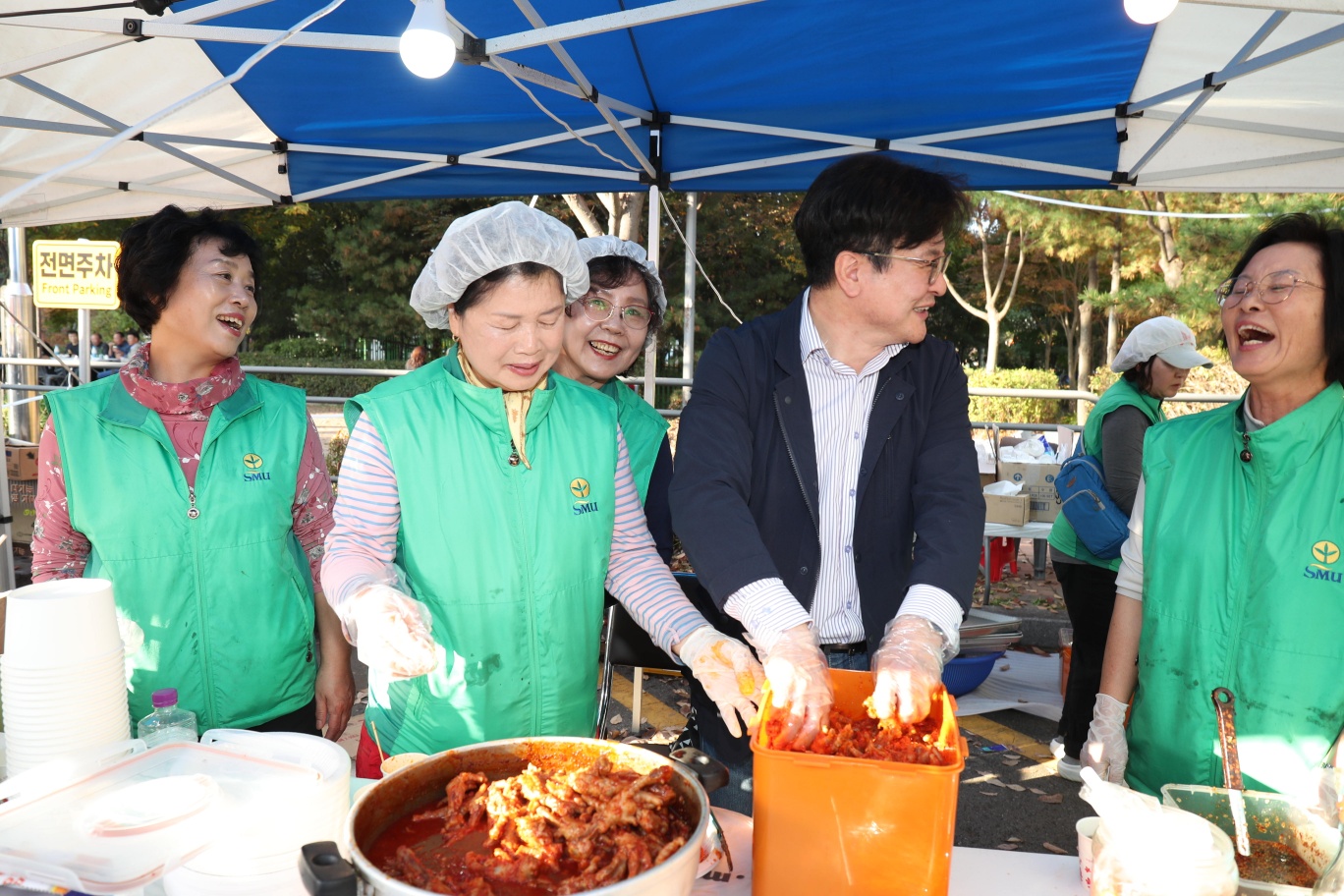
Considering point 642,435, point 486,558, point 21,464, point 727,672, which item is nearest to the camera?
point 727,672

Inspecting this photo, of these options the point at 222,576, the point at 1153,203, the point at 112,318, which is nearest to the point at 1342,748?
the point at 222,576

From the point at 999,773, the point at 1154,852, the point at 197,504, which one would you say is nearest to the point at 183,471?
the point at 197,504

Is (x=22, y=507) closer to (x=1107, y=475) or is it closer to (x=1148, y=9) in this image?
(x=1107, y=475)

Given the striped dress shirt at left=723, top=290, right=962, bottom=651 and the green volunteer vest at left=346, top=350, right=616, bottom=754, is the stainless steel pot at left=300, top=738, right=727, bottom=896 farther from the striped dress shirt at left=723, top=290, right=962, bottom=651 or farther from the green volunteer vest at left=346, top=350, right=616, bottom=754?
the striped dress shirt at left=723, top=290, right=962, bottom=651

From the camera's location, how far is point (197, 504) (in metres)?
2.33

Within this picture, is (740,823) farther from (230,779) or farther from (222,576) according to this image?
(222,576)

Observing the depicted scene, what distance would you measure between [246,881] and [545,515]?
90cm

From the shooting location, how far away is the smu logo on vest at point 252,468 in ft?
7.91

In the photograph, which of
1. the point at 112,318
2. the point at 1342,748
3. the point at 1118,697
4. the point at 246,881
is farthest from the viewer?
the point at 112,318

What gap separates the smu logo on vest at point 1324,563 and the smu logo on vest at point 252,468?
2558 mm

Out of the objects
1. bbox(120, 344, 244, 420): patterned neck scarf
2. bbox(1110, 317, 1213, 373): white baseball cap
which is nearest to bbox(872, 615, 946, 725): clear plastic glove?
bbox(120, 344, 244, 420): patterned neck scarf

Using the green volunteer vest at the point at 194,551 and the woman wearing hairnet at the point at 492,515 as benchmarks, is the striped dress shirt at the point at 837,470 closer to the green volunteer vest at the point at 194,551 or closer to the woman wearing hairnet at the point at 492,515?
the woman wearing hairnet at the point at 492,515

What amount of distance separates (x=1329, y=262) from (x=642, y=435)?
174cm

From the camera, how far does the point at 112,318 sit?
28.0 metres
